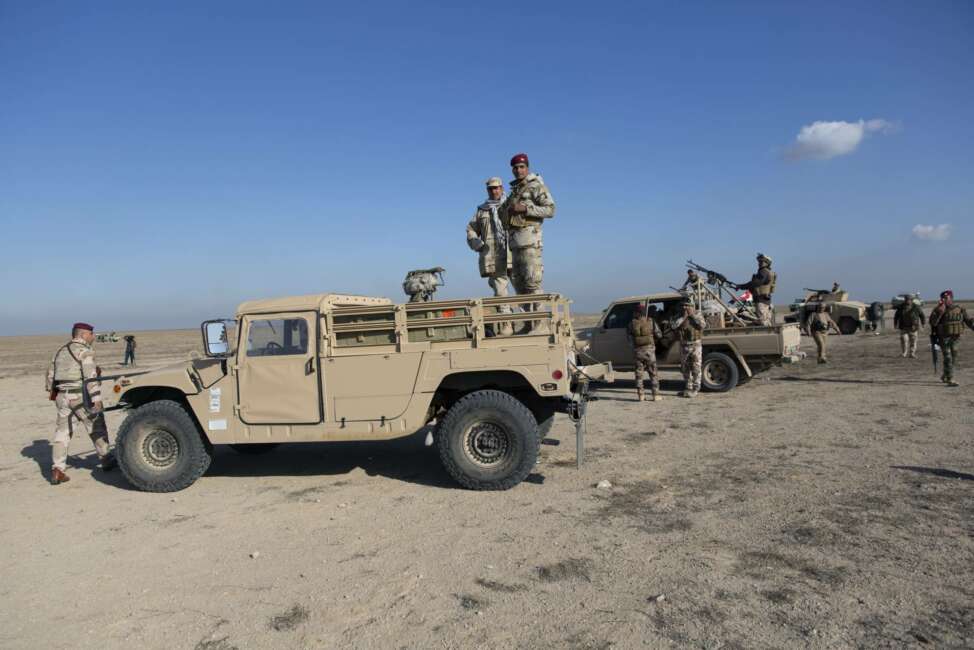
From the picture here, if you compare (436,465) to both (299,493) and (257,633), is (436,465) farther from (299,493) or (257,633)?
(257,633)

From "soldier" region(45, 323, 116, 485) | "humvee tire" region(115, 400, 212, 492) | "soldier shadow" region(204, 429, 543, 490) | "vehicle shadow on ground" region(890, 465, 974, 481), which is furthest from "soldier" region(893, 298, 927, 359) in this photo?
"soldier" region(45, 323, 116, 485)

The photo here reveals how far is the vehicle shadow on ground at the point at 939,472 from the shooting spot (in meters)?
5.13

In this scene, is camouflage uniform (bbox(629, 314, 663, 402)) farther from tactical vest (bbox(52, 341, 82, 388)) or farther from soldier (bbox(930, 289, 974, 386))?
tactical vest (bbox(52, 341, 82, 388))

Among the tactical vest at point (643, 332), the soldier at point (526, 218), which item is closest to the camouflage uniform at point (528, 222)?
the soldier at point (526, 218)

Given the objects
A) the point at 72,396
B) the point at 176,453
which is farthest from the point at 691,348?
the point at 72,396

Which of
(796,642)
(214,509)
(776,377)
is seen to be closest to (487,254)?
(214,509)

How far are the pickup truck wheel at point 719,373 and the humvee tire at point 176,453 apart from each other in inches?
338

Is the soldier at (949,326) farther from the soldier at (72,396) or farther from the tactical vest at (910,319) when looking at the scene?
the soldier at (72,396)

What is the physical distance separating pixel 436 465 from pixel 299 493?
4.96 ft

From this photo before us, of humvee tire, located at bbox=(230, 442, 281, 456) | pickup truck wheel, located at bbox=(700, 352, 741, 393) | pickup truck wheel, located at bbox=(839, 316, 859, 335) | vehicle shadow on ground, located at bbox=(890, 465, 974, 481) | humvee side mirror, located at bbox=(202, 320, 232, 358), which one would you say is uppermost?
humvee side mirror, located at bbox=(202, 320, 232, 358)

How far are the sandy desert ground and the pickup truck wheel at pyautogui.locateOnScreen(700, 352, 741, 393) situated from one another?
11.2 ft

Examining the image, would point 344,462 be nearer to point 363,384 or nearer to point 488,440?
point 363,384

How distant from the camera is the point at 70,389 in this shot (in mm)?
6434

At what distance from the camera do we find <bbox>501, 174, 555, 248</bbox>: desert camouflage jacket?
662 centimetres
